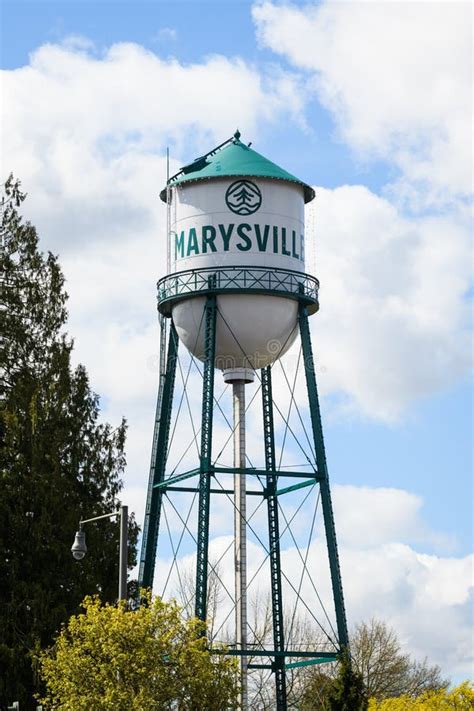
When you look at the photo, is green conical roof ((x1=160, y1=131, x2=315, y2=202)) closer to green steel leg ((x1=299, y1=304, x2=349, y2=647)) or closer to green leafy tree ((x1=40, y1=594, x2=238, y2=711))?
green steel leg ((x1=299, y1=304, x2=349, y2=647))

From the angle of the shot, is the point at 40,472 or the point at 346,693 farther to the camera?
the point at 40,472

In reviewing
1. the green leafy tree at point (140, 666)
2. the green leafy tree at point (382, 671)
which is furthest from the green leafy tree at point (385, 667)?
the green leafy tree at point (140, 666)

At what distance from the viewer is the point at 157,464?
38969mm

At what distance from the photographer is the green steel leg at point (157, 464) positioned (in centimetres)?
3856

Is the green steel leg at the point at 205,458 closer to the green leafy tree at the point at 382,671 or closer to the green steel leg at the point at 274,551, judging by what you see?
the green steel leg at the point at 274,551

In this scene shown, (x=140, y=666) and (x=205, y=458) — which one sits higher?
(x=205, y=458)

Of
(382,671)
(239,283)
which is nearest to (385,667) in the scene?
(382,671)

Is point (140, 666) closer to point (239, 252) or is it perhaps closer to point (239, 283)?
point (239, 283)

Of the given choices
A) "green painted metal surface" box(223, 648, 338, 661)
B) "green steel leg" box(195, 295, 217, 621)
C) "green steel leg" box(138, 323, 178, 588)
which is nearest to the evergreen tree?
"green painted metal surface" box(223, 648, 338, 661)

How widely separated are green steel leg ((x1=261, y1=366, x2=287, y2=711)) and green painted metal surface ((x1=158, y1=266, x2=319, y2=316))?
8.33 ft

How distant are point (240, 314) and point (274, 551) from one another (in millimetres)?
6353

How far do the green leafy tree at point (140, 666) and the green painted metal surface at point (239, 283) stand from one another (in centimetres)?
991

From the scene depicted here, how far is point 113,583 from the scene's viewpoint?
44000 mm

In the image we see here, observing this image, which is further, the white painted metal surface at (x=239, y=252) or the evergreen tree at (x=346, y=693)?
the white painted metal surface at (x=239, y=252)
